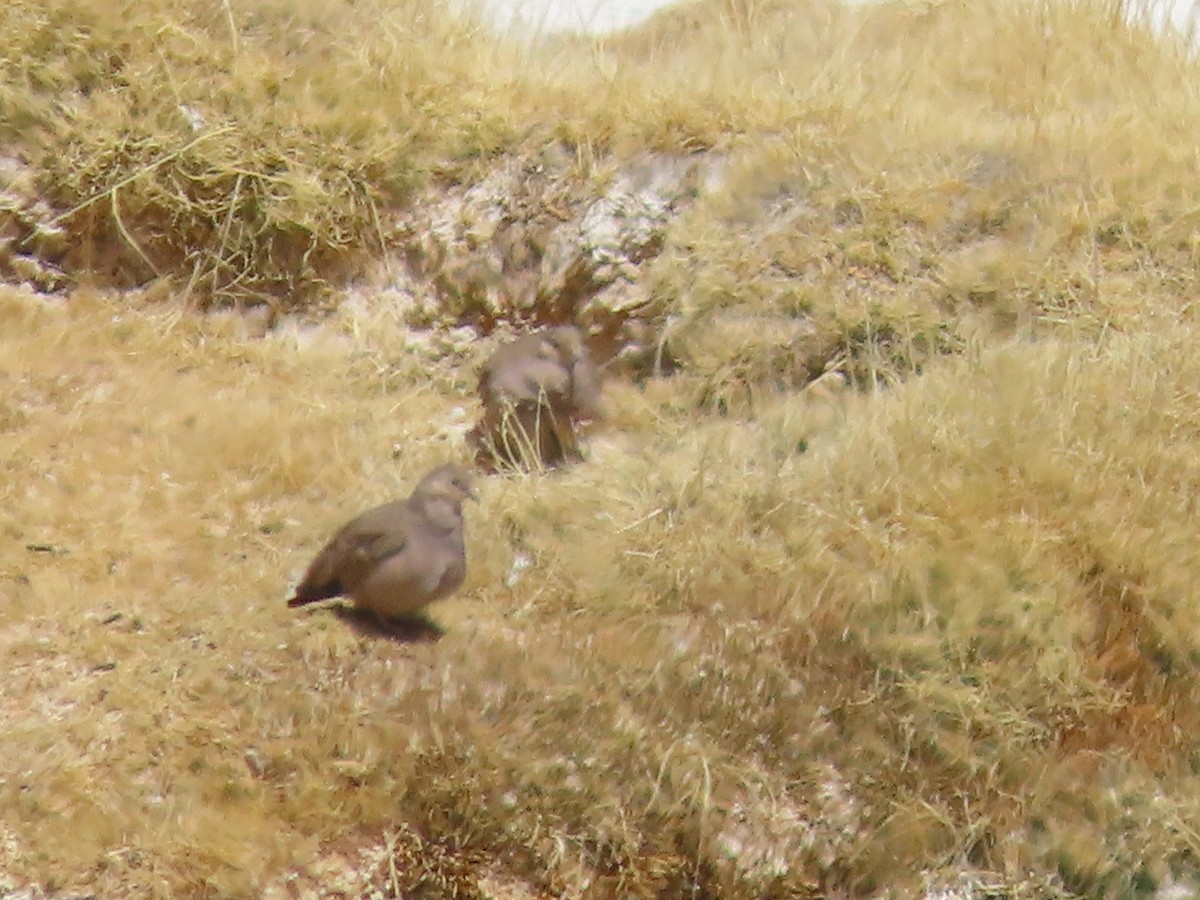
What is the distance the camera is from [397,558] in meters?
4.06

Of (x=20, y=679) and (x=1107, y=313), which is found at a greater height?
(x=1107, y=313)

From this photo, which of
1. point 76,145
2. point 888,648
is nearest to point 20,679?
point 888,648

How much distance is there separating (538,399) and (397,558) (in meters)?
1.07

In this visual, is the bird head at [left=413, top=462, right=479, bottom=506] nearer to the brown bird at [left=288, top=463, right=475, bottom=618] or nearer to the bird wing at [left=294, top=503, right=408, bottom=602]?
the brown bird at [left=288, top=463, right=475, bottom=618]

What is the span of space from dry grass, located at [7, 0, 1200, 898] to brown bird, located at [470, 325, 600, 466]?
0.21 metres

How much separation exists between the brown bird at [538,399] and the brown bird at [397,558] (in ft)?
2.39

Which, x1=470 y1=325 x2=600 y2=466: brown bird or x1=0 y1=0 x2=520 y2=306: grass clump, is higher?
x1=0 y1=0 x2=520 y2=306: grass clump

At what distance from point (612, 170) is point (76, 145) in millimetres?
2086

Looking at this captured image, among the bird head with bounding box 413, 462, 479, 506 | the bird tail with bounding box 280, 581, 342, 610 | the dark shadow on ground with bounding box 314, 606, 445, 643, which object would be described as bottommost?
the dark shadow on ground with bounding box 314, 606, 445, 643

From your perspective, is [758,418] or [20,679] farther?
[758,418]

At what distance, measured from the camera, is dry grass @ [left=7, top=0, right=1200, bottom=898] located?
3861 millimetres

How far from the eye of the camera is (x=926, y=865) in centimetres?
388

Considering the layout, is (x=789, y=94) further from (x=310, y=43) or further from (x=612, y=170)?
(x=310, y=43)

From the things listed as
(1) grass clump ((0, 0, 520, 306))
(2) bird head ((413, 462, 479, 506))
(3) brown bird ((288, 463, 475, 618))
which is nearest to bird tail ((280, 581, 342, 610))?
(3) brown bird ((288, 463, 475, 618))
